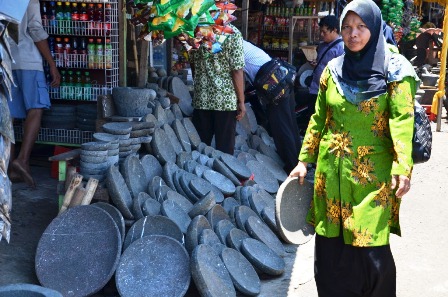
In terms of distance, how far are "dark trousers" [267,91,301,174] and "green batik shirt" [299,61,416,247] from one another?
12.1 feet

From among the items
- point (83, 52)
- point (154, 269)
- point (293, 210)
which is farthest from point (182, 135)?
point (293, 210)

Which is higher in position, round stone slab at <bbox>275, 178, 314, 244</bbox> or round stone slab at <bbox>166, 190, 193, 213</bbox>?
→ round stone slab at <bbox>275, 178, 314, 244</bbox>

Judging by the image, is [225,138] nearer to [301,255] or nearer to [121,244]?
[301,255]

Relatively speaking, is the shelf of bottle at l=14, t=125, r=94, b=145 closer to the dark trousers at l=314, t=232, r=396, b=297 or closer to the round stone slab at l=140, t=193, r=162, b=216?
the round stone slab at l=140, t=193, r=162, b=216

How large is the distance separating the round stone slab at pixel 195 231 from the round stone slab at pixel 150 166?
0.66 meters

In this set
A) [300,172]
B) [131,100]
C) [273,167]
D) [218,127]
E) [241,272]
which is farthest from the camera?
[273,167]

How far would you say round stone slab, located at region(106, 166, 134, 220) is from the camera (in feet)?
15.7

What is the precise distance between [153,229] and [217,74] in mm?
2080

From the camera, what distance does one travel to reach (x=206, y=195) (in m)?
5.14

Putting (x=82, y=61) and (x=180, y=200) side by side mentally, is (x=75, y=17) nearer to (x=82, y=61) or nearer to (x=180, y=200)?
(x=82, y=61)

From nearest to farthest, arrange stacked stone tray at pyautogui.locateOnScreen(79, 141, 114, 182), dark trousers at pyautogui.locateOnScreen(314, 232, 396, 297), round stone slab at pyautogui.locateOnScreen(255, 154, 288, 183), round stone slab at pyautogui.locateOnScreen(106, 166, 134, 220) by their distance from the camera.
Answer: dark trousers at pyautogui.locateOnScreen(314, 232, 396, 297) < round stone slab at pyautogui.locateOnScreen(106, 166, 134, 220) < stacked stone tray at pyautogui.locateOnScreen(79, 141, 114, 182) < round stone slab at pyautogui.locateOnScreen(255, 154, 288, 183)

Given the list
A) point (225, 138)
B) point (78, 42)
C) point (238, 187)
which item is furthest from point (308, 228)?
point (78, 42)

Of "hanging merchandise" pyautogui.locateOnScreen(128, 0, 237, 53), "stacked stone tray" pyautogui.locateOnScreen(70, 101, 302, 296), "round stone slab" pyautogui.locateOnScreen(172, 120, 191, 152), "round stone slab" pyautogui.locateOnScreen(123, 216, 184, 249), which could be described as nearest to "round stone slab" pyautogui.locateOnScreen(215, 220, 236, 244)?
"stacked stone tray" pyautogui.locateOnScreen(70, 101, 302, 296)

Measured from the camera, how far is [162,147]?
A: 5812mm
